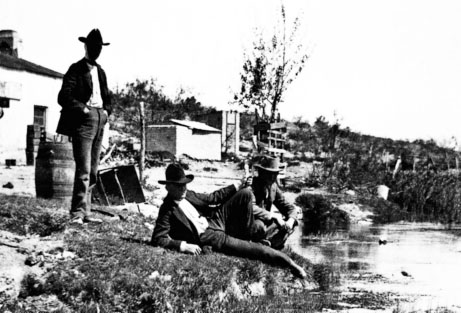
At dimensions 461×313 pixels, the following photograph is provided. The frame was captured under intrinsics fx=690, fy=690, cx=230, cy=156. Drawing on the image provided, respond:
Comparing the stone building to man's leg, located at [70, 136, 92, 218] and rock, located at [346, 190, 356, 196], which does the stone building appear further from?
man's leg, located at [70, 136, 92, 218]

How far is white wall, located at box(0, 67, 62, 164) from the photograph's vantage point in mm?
26000

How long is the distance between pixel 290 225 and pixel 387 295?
148 centimetres

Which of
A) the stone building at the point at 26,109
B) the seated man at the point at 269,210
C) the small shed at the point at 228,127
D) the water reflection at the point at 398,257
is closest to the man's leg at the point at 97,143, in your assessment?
the seated man at the point at 269,210

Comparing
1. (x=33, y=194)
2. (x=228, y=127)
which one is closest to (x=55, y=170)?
(x=33, y=194)

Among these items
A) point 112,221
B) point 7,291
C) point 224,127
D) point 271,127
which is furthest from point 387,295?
point 224,127

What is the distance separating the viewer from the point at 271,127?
25.7 meters

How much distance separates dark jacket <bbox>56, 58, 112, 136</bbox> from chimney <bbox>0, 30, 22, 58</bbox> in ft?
75.9

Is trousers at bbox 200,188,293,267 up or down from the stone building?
down

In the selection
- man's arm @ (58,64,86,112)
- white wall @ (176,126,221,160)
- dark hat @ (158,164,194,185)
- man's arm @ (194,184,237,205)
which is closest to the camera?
dark hat @ (158,164,194,185)

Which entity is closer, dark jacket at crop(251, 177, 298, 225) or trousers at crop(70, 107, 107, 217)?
dark jacket at crop(251, 177, 298, 225)

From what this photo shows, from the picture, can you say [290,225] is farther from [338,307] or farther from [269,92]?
[269,92]

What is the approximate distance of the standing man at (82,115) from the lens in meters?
8.80

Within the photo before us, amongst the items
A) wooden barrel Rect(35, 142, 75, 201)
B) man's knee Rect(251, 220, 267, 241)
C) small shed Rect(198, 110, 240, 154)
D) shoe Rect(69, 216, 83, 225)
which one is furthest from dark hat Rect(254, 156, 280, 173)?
small shed Rect(198, 110, 240, 154)

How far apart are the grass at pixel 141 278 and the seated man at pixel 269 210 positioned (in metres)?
0.55
